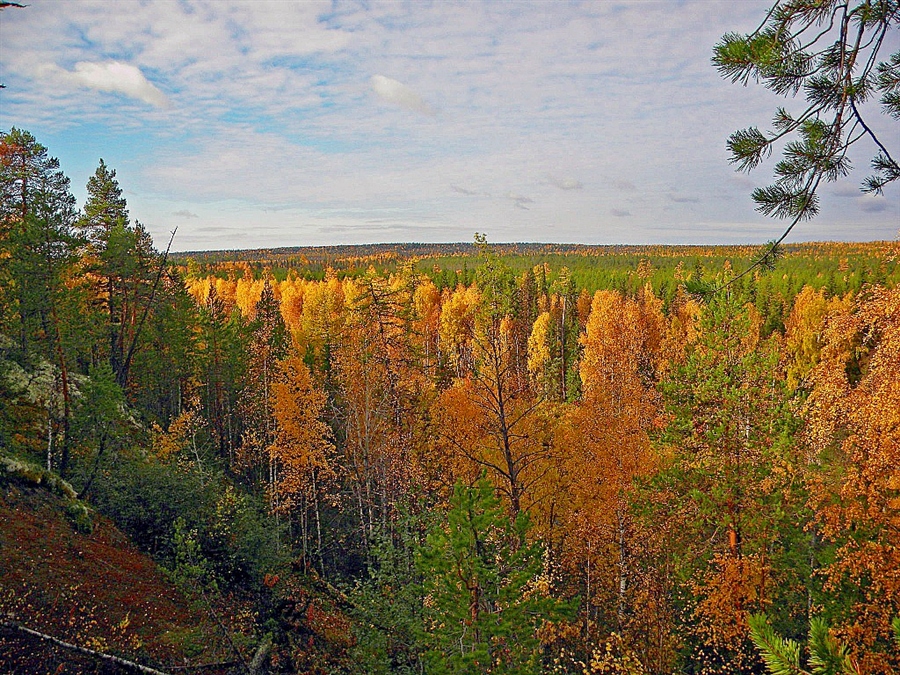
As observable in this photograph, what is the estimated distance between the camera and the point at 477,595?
7.34 meters

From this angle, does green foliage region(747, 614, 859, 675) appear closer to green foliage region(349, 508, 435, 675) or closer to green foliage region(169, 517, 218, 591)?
green foliage region(349, 508, 435, 675)

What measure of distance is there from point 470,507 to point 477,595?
1162 millimetres

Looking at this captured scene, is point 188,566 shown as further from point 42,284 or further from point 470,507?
point 42,284

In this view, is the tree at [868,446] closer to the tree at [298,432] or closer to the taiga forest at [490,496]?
the taiga forest at [490,496]

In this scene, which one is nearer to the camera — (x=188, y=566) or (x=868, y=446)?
(x=868, y=446)

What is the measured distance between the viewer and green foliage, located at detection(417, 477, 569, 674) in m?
7.05

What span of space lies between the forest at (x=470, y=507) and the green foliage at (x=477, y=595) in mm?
49

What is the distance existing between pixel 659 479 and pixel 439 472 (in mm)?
10993

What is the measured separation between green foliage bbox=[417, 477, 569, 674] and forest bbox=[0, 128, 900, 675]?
49 millimetres

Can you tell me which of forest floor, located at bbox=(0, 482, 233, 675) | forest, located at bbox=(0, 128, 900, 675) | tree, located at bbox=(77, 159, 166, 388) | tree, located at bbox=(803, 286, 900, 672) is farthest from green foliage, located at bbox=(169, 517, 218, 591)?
tree, located at bbox=(77, 159, 166, 388)

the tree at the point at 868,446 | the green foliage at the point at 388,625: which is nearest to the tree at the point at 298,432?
the green foliage at the point at 388,625

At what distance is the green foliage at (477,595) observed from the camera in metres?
7.05

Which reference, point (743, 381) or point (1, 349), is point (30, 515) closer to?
point (1, 349)

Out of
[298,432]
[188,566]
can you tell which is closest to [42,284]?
[298,432]
